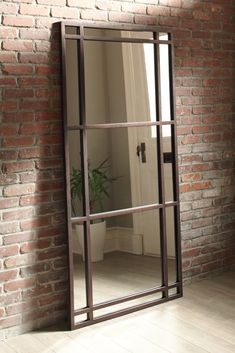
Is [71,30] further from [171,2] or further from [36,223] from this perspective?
[36,223]

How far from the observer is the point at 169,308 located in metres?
3.56

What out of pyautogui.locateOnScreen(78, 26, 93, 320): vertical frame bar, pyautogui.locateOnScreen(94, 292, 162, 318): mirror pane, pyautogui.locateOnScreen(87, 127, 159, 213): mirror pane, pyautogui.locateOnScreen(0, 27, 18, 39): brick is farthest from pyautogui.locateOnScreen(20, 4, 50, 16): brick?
pyautogui.locateOnScreen(94, 292, 162, 318): mirror pane

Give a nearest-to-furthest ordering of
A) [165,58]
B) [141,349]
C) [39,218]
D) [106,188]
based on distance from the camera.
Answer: [141,349] < [39,218] < [106,188] < [165,58]

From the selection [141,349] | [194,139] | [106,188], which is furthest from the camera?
[194,139]

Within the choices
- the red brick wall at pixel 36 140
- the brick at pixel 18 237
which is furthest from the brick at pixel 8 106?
the brick at pixel 18 237

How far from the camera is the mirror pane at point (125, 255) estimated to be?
11.3 feet

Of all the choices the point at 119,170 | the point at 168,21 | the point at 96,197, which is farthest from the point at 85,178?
the point at 168,21

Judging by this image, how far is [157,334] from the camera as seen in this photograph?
3127mm

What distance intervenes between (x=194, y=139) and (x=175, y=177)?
1.33 feet

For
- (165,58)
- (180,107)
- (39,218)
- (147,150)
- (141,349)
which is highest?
(165,58)

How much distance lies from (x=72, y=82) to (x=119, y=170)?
2.17ft

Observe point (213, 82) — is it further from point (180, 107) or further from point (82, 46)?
point (82, 46)

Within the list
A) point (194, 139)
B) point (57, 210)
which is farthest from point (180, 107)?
point (57, 210)

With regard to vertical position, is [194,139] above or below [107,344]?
above
